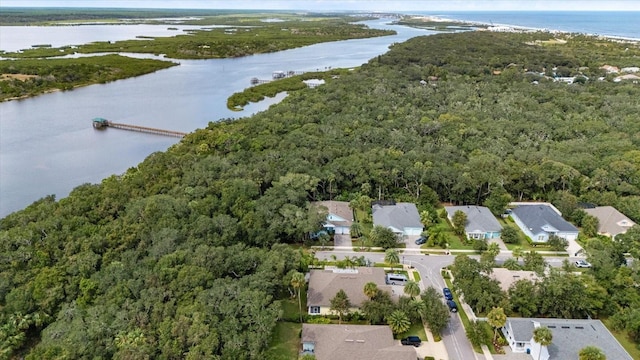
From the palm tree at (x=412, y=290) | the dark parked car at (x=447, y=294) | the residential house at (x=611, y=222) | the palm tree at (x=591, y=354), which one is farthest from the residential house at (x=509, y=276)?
the residential house at (x=611, y=222)

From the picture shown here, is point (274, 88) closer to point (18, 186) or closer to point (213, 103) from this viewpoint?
point (213, 103)

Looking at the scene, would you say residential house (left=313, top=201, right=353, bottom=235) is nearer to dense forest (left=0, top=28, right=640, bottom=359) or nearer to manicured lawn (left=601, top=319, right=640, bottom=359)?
dense forest (left=0, top=28, right=640, bottom=359)

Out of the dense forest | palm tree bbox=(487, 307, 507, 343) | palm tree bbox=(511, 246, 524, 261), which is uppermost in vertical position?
the dense forest

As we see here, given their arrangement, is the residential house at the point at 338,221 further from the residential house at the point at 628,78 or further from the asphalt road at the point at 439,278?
the residential house at the point at 628,78

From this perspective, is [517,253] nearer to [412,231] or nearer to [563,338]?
[412,231]

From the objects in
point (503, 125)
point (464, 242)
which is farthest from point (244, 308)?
point (503, 125)

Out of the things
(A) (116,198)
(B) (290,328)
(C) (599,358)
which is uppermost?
(A) (116,198)

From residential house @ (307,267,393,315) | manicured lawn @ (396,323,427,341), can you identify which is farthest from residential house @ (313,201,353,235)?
manicured lawn @ (396,323,427,341)
